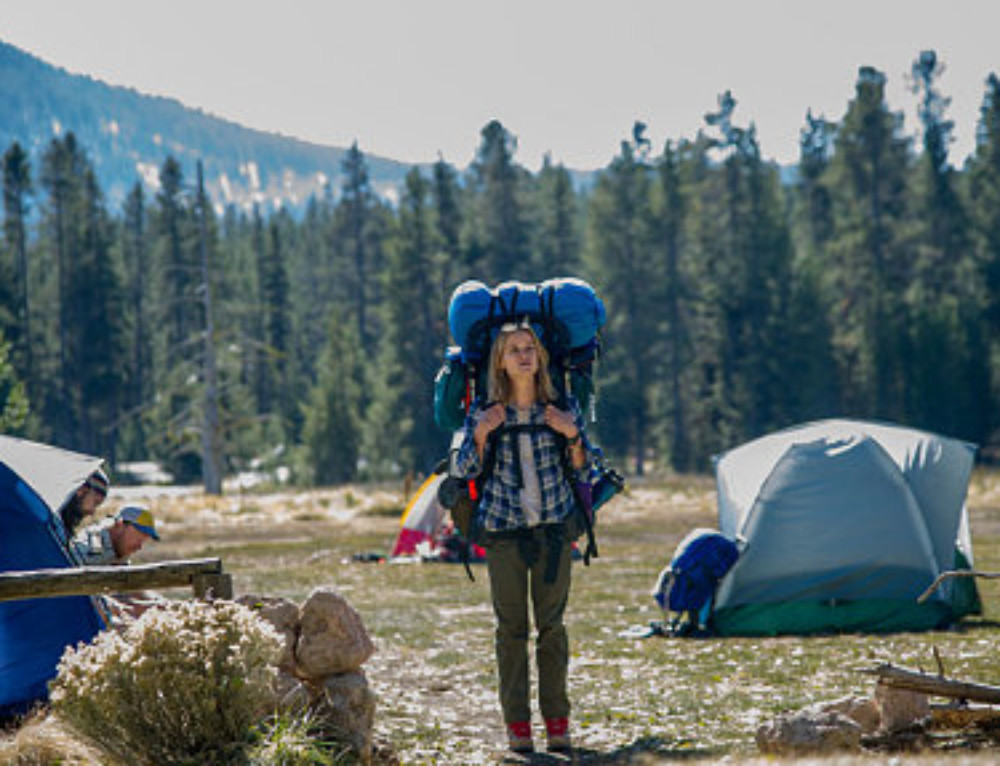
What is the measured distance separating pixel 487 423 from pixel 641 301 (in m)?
58.2

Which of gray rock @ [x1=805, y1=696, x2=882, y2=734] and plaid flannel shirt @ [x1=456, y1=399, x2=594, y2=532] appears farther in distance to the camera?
plaid flannel shirt @ [x1=456, y1=399, x2=594, y2=532]

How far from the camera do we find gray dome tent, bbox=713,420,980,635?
10344mm

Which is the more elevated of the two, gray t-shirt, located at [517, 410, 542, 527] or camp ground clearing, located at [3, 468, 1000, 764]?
gray t-shirt, located at [517, 410, 542, 527]

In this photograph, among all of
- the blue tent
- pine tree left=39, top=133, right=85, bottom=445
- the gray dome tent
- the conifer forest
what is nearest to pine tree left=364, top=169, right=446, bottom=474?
the conifer forest

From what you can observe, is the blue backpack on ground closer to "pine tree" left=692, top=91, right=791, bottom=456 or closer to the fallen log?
the fallen log

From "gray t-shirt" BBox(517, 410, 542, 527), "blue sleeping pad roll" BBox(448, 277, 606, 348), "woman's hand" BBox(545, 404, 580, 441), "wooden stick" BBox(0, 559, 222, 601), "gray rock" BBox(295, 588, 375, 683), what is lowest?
"gray rock" BBox(295, 588, 375, 683)

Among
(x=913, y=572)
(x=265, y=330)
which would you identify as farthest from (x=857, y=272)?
(x=913, y=572)

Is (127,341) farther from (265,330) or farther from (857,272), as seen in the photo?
(857,272)

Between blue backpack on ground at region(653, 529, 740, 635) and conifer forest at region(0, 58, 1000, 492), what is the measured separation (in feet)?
124

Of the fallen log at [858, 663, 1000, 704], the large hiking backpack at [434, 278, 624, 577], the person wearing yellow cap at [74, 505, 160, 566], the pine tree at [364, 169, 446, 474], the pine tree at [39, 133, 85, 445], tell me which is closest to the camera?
the fallen log at [858, 663, 1000, 704]

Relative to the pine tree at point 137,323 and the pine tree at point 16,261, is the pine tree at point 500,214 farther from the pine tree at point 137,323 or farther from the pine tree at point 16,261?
the pine tree at point 16,261

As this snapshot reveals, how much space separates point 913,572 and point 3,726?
700 centimetres

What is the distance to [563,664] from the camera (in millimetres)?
6133

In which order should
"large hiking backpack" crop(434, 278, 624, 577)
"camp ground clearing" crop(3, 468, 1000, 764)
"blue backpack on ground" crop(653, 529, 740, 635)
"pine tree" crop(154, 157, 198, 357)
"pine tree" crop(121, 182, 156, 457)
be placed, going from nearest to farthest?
"large hiking backpack" crop(434, 278, 624, 577) < "camp ground clearing" crop(3, 468, 1000, 764) < "blue backpack on ground" crop(653, 529, 740, 635) < "pine tree" crop(121, 182, 156, 457) < "pine tree" crop(154, 157, 198, 357)
